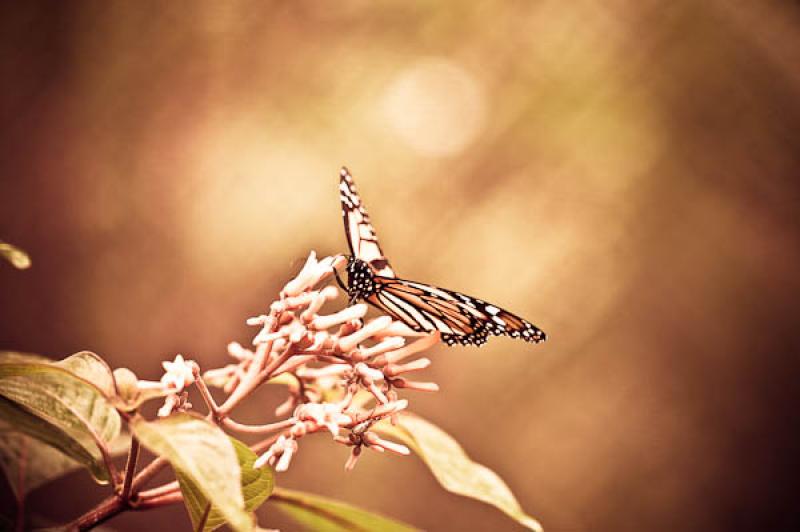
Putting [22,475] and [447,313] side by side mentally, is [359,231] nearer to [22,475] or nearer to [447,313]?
[447,313]

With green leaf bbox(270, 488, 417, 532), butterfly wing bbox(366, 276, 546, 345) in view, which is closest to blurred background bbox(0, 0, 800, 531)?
butterfly wing bbox(366, 276, 546, 345)

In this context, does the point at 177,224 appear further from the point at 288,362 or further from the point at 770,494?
the point at 770,494

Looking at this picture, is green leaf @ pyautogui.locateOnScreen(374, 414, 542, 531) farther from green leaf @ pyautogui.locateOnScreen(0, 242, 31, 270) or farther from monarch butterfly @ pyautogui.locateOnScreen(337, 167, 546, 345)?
green leaf @ pyautogui.locateOnScreen(0, 242, 31, 270)

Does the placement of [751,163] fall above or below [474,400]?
above

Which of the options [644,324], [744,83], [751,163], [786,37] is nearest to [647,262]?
[644,324]

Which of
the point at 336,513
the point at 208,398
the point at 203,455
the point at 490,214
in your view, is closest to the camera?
the point at 203,455

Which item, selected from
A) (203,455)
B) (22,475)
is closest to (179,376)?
(203,455)

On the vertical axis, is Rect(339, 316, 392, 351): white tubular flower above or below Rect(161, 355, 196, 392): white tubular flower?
above
